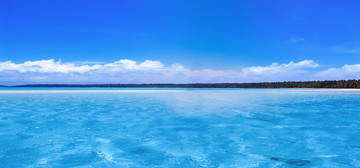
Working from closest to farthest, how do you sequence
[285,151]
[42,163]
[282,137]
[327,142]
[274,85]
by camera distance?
1. [42,163]
2. [285,151]
3. [327,142]
4. [282,137]
5. [274,85]

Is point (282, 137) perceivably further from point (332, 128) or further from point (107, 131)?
point (107, 131)

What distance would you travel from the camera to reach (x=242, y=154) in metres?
5.67

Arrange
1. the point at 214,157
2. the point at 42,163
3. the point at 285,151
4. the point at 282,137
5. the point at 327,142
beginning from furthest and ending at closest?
the point at 282,137 < the point at 327,142 < the point at 285,151 < the point at 214,157 < the point at 42,163

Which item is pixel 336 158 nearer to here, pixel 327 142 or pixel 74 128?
pixel 327 142

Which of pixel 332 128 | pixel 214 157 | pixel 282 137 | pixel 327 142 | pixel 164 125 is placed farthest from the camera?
pixel 164 125

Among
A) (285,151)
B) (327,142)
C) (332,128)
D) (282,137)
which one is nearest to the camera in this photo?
(285,151)

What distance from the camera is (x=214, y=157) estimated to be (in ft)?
17.8

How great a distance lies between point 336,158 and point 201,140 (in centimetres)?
329

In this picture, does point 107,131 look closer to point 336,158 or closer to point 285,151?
point 285,151

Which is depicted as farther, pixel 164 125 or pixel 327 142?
pixel 164 125

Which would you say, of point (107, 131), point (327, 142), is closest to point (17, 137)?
point (107, 131)

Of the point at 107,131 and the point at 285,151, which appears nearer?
the point at 285,151

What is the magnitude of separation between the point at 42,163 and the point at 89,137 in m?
2.29

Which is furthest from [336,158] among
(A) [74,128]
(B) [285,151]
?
(A) [74,128]
